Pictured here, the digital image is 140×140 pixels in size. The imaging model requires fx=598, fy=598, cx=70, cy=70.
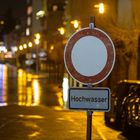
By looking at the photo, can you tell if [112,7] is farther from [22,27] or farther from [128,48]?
[22,27]

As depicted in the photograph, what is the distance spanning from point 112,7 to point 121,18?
5052mm

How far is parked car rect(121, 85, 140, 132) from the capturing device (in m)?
14.5

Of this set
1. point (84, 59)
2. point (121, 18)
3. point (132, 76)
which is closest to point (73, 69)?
point (84, 59)

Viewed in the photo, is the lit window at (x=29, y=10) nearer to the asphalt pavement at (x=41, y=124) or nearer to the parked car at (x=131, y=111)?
the asphalt pavement at (x=41, y=124)

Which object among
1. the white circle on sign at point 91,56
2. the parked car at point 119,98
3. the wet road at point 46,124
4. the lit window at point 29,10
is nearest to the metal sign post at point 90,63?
the white circle on sign at point 91,56

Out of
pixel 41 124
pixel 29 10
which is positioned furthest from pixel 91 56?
pixel 29 10

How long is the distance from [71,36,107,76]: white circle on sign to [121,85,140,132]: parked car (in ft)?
24.2

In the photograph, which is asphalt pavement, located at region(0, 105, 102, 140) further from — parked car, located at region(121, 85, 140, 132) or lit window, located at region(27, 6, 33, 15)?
lit window, located at region(27, 6, 33, 15)

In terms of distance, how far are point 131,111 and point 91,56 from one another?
812cm

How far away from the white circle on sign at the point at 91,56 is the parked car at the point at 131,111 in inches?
291

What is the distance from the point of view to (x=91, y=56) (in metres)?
A: 7.07

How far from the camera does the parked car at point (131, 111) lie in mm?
14523

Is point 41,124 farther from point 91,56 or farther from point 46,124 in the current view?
point 91,56

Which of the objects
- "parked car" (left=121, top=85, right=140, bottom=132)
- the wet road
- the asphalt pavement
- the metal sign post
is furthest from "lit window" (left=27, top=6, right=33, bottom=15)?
the metal sign post
